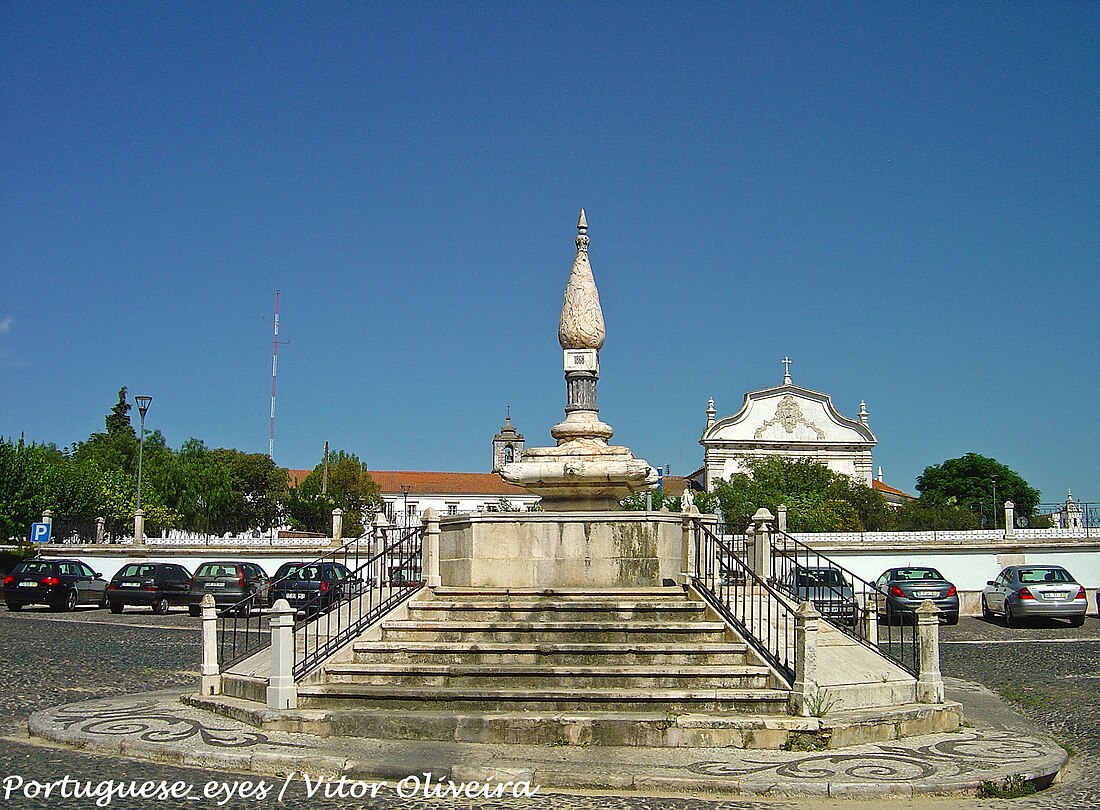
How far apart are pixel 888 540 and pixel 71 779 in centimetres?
3700

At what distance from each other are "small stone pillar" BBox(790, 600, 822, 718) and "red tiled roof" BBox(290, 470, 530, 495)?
3990 inches

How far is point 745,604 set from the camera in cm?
1212

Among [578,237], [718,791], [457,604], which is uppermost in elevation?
[578,237]

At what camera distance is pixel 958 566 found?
40156 millimetres

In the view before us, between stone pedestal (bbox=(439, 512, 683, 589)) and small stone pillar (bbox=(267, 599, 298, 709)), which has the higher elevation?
stone pedestal (bbox=(439, 512, 683, 589))

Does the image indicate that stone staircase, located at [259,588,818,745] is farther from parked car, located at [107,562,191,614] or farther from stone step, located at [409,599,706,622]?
parked car, located at [107,562,191,614]

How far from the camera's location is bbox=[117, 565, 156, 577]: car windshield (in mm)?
29656

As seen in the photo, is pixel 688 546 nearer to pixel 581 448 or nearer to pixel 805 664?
pixel 581 448

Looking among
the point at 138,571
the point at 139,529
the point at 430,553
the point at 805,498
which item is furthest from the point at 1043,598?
the point at 805,498

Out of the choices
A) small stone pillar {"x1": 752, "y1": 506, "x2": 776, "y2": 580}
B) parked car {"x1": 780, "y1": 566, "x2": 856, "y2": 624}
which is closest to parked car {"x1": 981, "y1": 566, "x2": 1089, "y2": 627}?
parked car {"x1": 780, "y1": 566, "x2": 856, "y2": 624}

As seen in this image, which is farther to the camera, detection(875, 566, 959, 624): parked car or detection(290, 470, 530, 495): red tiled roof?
detection(290, 470, 530, 495): red tiled roof

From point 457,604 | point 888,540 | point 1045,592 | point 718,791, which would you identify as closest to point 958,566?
point 888,540

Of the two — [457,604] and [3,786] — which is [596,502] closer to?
[457,604]

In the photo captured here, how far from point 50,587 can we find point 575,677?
2225 centimetres
